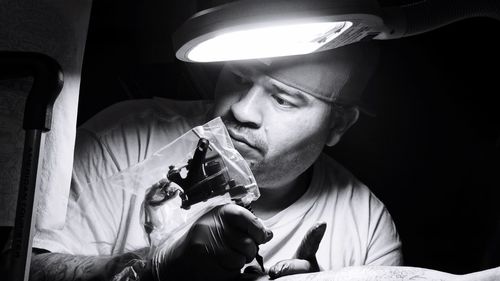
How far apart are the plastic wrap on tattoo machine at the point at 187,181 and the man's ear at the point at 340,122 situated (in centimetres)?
21

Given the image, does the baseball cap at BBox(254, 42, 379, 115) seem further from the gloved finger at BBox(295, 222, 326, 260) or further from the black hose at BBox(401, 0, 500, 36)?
the gloved finger at BBox(295, 222, 326, 260)

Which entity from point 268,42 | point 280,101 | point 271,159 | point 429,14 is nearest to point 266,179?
point 271,159

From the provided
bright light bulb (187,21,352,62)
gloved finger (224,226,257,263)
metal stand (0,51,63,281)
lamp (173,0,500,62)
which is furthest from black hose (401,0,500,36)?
metal stand (0,51,63,281)

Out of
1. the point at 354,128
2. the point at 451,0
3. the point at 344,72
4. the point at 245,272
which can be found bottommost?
the point at 245,272

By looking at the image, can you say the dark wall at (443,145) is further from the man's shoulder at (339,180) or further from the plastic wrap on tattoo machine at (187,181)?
the plastic wrap on tattoo machine at (187,181)

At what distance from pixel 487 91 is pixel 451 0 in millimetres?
199

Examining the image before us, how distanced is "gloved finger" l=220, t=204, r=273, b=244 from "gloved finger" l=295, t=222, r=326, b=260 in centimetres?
9

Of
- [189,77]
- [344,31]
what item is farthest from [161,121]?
[344,31]

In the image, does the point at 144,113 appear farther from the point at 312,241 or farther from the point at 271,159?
the point at 312,241

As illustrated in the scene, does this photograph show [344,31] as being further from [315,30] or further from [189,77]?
[189,77]

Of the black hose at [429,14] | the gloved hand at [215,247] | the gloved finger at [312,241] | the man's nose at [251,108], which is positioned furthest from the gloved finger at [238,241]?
the black hose at [429,14]

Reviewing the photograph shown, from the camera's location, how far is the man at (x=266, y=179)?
3.56 ft

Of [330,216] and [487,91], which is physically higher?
[487,91]

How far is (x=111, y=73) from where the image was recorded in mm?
1187
